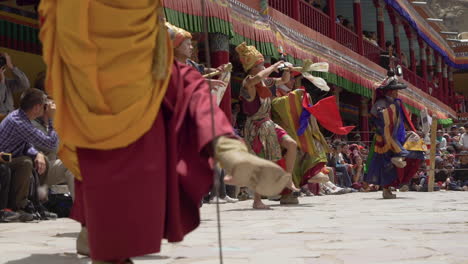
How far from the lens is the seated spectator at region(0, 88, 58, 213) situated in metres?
6.34

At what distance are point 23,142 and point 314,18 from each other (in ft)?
34.6

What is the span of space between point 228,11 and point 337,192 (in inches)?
154

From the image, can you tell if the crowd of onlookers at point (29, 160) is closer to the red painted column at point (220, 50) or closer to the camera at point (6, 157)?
the camera at point (6, 157)

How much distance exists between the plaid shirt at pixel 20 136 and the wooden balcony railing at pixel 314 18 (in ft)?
31.6

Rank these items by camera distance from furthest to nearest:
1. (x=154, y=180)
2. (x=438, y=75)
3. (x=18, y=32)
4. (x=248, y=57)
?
(x=438, y=75) < (x=18, y=32) < (x=248, y=57) < (x=154, y=180)

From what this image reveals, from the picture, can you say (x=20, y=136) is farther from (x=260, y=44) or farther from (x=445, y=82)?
(x=445, y=82)

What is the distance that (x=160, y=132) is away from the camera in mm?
2500

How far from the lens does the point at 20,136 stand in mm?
6363

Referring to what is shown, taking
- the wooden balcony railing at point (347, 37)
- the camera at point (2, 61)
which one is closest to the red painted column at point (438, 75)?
the wooden balcony railing at point (347, 37)

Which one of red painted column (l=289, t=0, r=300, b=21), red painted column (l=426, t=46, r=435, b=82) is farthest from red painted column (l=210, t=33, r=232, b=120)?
red painted column (l=426, t=46, r=435, b=82)

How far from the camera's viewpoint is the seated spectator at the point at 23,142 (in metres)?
6.34

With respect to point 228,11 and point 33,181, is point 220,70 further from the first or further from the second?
point 228,11

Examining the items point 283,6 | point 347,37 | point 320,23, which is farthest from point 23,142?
point 347,37

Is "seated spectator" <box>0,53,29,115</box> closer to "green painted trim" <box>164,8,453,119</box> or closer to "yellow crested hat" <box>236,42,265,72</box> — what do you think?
"green painted trim" <box>164,8,453,119</box>
